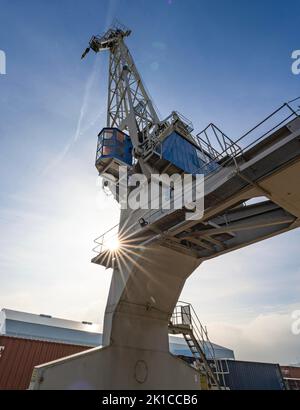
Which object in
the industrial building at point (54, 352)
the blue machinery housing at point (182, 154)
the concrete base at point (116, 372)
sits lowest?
the concrete base at point (116, 372)

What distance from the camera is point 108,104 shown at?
1966cm

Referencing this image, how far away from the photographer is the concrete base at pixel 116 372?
876 cm

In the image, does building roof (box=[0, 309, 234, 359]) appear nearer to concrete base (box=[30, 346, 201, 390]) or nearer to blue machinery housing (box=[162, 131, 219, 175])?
concrete base (box=[30, 346, 201, 390])

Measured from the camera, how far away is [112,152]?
1444 centimetres

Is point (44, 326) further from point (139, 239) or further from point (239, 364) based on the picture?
point (139, 239)

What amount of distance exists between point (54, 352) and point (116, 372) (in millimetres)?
8783

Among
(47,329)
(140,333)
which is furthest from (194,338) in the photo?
(47,329)

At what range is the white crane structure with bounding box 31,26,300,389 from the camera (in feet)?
22.3

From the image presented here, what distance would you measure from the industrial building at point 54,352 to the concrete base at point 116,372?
53 centimetres

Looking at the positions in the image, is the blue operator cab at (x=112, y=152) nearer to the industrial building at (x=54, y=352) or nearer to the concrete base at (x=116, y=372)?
the concrete base at (x=116, y=372)
